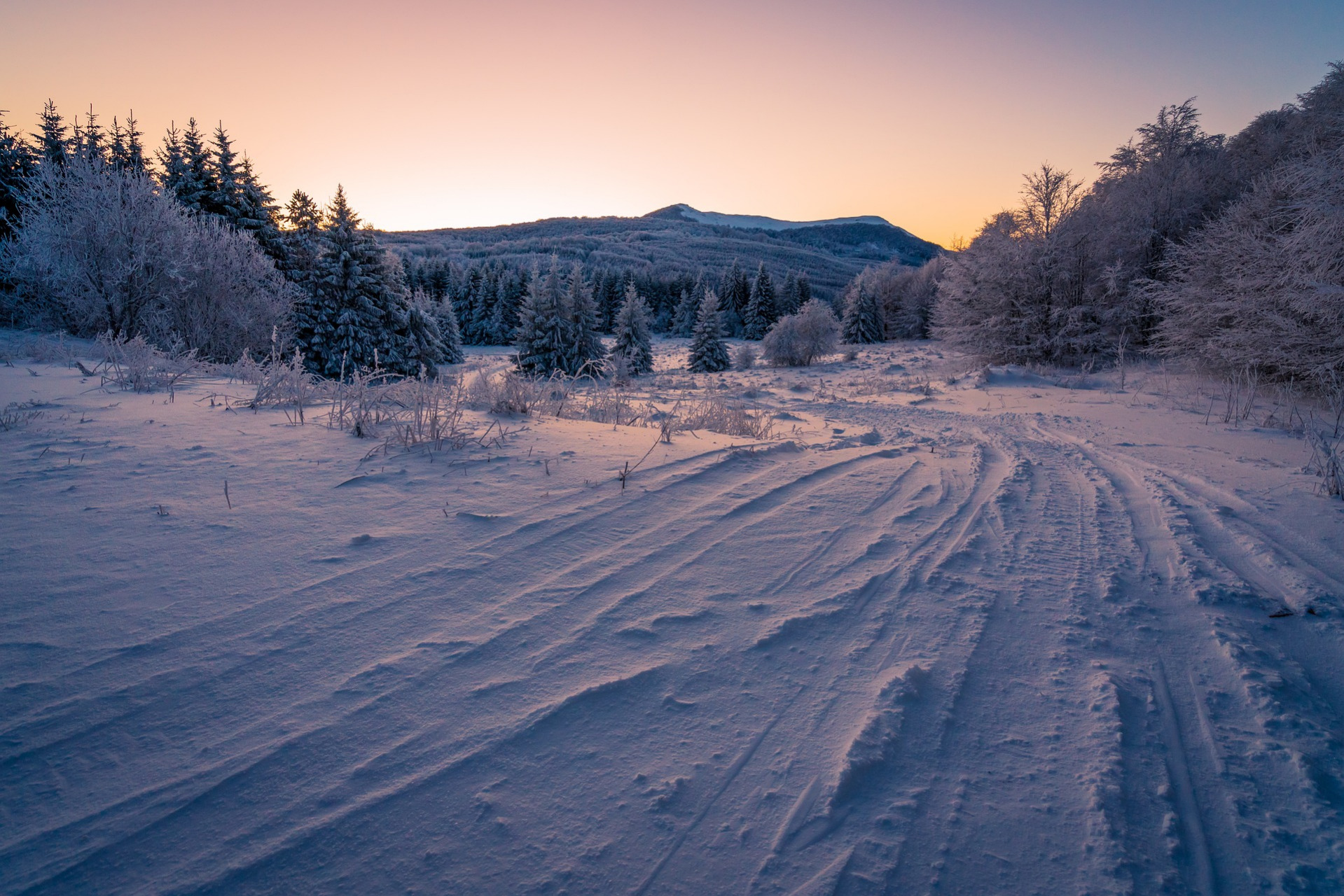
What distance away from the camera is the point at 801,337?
30.7 meters

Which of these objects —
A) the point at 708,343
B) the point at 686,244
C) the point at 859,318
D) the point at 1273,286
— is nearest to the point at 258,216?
the point at 708,343

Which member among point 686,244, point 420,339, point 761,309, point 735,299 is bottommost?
point 420,339

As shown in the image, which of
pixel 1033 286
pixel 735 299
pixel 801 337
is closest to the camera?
pixel 1033 286

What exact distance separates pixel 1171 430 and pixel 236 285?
22506 mm

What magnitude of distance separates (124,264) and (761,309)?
1757 inches

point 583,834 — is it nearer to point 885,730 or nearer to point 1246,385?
point 885,730

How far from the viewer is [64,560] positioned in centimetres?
202

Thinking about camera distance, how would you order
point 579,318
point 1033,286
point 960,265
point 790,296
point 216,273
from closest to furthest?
1. point 216,273
2. point 1033,286
3. point 960,265
4. point 579,318
5. point 790,296

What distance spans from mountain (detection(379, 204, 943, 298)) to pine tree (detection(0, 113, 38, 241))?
181ft

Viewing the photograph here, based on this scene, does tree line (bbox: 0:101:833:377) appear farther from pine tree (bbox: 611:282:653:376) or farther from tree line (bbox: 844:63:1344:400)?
tree line (bbox: 844:63:1344:400)

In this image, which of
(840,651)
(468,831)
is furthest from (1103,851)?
(468,831)

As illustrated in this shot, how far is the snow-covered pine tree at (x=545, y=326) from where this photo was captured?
1123 inches

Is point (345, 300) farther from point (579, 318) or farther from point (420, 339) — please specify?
point (579, 318)

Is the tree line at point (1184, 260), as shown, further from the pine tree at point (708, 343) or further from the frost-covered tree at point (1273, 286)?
the pine tree at point (708, 343)
